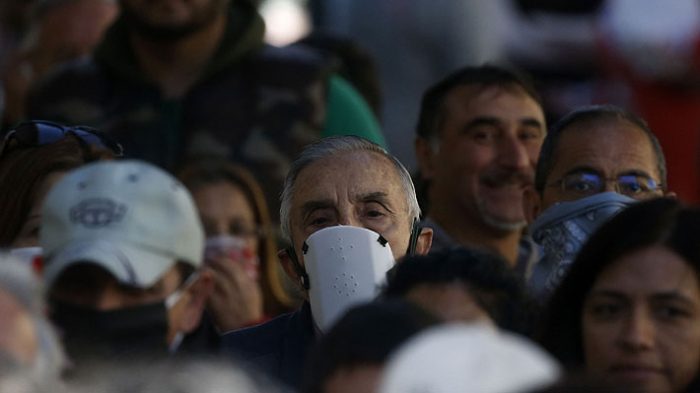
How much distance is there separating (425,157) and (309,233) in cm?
171

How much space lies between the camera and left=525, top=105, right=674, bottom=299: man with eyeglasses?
19.7ft

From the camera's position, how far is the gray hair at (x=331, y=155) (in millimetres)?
5852

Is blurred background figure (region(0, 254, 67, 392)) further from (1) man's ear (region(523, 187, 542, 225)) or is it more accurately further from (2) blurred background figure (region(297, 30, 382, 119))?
(2) blurred background figure (region(297, 30, 382, 119))

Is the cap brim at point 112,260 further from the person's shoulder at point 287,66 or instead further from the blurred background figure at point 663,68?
the blurred background figure at point 663,68

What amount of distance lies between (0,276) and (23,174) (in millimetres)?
1537

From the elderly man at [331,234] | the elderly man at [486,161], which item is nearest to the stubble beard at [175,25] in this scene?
the elderly man at [486,161]

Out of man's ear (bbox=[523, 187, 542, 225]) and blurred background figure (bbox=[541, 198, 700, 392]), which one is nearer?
blurred background figure (bbox=[541, 198, 700, 392])

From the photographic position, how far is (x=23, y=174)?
19.2 ft

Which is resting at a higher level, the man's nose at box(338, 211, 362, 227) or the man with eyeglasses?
the man with eyeglasses

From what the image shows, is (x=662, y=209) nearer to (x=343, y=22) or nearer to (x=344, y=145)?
(x=344, y=145)

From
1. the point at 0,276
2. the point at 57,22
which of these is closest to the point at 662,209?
the point at 0,276

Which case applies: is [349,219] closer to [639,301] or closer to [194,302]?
[194,302]

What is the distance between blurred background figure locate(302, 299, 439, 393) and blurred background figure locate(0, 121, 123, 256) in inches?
69.6

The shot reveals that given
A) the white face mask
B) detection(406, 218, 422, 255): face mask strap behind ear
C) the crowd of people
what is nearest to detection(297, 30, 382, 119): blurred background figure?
the crowd of people
